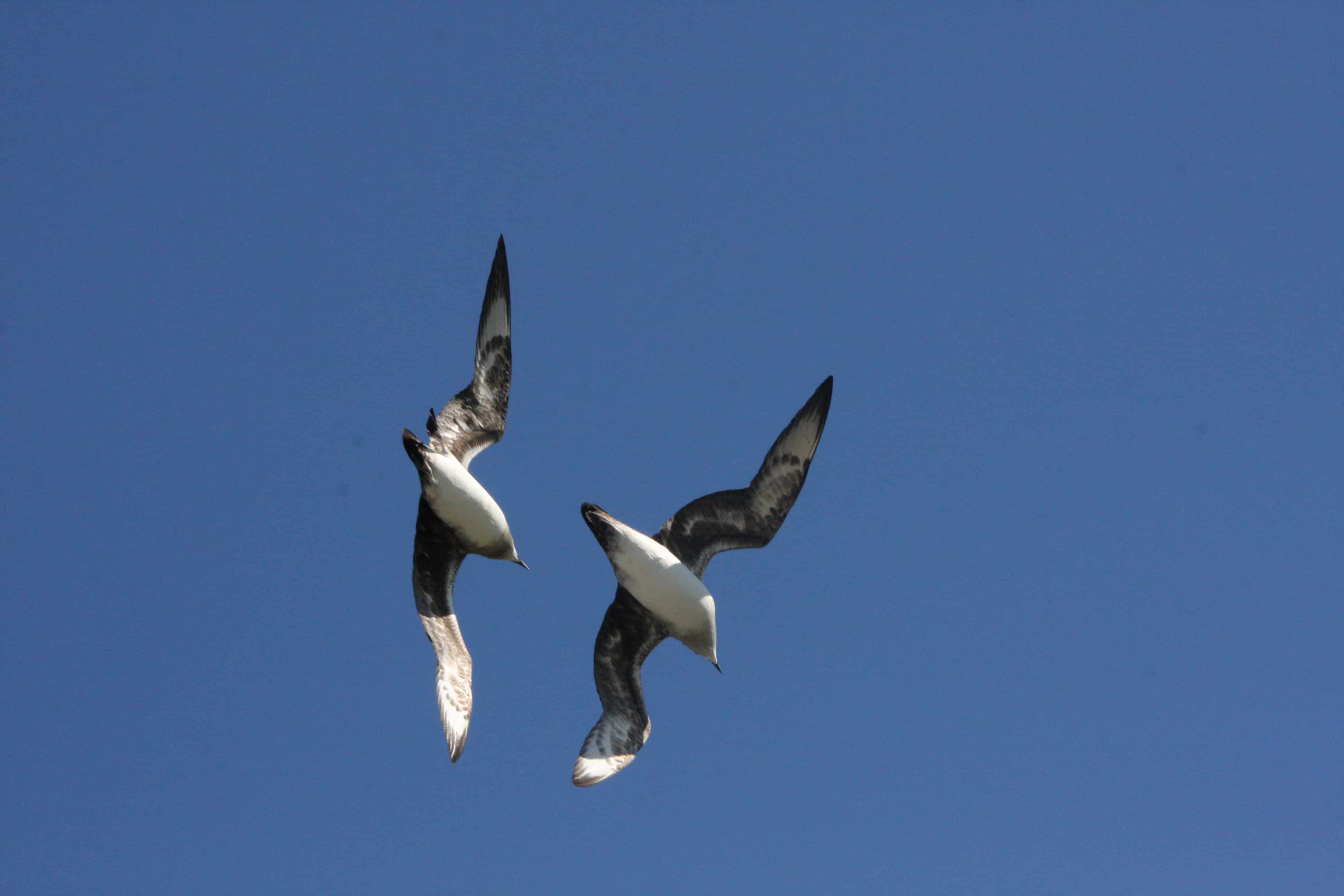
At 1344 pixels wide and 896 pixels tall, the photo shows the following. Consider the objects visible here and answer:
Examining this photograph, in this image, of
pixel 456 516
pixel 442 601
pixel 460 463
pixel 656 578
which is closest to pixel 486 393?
pixel 460 463

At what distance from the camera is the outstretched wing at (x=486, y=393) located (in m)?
27.5

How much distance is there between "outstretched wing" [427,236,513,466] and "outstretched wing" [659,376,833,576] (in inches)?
157

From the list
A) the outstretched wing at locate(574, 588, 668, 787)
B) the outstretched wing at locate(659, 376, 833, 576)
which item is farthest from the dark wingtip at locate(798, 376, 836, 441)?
the outstretched wing at locate(574, 588, 668, 787)

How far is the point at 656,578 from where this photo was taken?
25703 mm

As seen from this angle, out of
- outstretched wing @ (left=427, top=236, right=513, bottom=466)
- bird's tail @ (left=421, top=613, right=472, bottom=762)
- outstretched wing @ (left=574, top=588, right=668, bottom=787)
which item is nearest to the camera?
bird's tail @ (left=421, top=613, right=472, bottom=762)

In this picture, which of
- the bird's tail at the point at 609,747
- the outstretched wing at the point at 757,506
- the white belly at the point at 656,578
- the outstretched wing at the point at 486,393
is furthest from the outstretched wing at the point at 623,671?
the outstretched wing at the point at 486,393

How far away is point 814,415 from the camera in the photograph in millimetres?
25875

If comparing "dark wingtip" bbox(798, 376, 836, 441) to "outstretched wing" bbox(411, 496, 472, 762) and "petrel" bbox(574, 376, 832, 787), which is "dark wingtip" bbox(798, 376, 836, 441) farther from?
"outstretched wing" bbox(411, 496, 472, 762)

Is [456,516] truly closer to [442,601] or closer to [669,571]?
[442,601]

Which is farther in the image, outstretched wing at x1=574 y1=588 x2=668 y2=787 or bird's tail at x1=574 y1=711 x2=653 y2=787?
outstretched wing at x1=574 y1=588 x2=668 y2=787

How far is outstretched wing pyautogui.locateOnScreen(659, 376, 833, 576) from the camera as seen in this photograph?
25891mm

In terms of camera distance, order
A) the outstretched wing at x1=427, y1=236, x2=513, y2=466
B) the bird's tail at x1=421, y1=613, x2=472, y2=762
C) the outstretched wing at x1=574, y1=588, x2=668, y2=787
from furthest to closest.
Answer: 1. the outstretched wing at x1=427, y1=236, x2=513, y2=466
2. the outstretched wing at x1=574, y1=588, x2=668, y2=787
3. the bird's tail at x1=421, y1=613, x2=472, y2=762

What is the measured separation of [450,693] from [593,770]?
2.73 meters

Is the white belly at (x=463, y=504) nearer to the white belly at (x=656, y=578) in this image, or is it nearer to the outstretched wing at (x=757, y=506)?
the white belly at (x=656, y=578)
